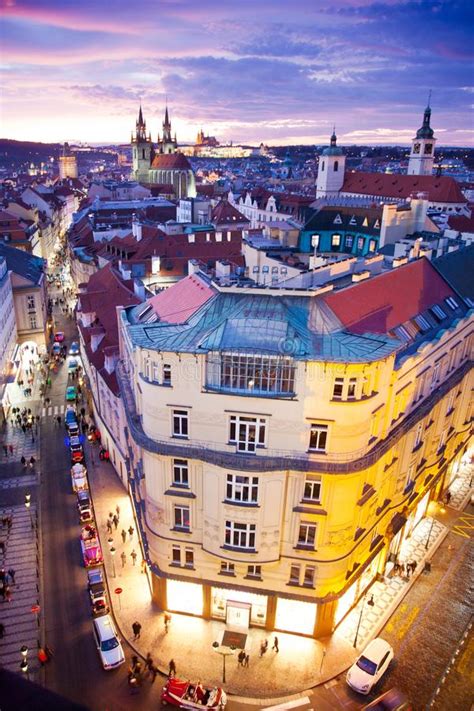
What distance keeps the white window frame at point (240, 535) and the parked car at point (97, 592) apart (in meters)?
11.2

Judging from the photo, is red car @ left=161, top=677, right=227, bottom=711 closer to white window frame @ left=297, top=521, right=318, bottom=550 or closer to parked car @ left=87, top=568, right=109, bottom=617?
parked car @ left=87, top=568, right=109, bottom=617

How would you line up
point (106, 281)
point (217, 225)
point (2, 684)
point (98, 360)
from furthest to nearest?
point (217, 225) < point (106, 281) < point (98, 360) < point (2, 684)

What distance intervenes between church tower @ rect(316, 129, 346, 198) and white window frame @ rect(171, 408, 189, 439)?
11423 centimetres

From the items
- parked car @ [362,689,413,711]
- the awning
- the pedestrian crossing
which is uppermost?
the awning

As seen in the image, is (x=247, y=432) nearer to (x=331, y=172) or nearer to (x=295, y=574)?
(x=295, y=574)

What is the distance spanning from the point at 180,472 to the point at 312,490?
25.6 feet

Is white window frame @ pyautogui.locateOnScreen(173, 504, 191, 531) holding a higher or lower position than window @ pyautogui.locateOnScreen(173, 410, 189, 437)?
lower

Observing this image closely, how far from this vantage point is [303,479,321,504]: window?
30.1 meters

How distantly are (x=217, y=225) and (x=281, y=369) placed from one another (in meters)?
84.7

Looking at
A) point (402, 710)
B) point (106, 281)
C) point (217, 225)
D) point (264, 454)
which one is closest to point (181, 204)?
point (217, 225)

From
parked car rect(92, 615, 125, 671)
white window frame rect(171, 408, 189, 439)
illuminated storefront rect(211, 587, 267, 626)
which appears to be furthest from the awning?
parked car rect(92, 615, 125, 671)

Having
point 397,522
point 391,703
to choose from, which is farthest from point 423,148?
point 391,703

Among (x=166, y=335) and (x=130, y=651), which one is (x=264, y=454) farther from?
(x=130, y=651)

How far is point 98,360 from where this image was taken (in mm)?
53344
